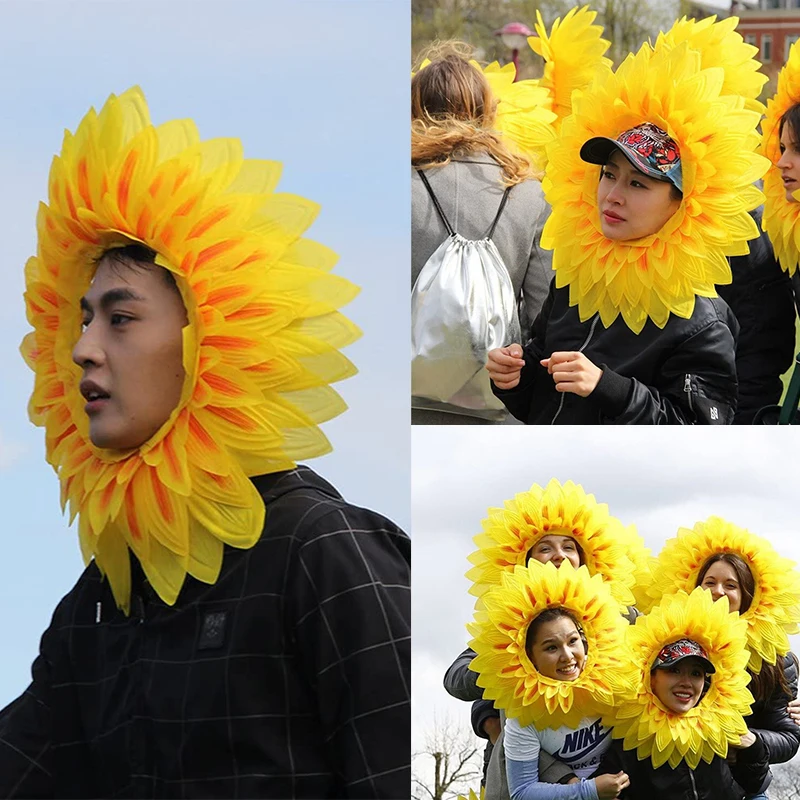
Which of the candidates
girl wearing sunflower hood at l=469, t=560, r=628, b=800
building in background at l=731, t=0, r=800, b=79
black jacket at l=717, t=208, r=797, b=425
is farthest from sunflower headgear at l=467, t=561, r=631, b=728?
building in background at l=731, t=0, r=800, b=79

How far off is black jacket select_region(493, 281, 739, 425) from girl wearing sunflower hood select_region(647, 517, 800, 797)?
0.86 ft

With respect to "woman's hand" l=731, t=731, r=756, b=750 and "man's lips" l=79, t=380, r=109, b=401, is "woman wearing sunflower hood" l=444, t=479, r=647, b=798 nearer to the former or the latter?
"woman's hand" l=731, t=731, r=756, b=750

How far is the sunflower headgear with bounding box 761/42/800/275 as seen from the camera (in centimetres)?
257

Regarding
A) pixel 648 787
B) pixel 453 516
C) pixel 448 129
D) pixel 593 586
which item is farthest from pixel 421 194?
pixel 648 787

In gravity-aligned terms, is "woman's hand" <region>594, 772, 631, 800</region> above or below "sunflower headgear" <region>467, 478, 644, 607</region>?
below

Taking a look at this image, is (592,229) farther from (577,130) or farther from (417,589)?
(417,589)

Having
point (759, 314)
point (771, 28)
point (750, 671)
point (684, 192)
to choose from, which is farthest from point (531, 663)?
point (771, 28)

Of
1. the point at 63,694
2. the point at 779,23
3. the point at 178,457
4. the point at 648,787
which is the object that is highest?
the point at 779,23

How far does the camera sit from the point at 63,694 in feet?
8.25

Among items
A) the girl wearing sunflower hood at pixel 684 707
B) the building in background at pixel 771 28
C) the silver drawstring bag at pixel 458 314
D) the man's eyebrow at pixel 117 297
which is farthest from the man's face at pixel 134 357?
the building in background at pixel 771 28

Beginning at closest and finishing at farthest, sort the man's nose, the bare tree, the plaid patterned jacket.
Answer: the plaid patterned jacket, the man's nose, the bare tree

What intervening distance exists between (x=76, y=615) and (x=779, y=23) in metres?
1.81

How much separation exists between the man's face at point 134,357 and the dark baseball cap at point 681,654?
1067 mm

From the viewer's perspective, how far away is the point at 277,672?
2.34 meters
